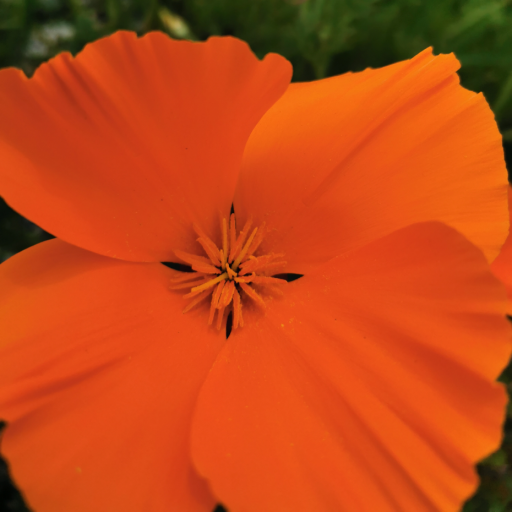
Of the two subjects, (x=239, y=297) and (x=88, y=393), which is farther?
(x=239, y=297)

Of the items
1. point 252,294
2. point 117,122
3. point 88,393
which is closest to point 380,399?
point 252,294

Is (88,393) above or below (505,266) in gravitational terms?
above

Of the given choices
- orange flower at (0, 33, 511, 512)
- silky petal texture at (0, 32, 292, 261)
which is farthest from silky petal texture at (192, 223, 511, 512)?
silky petal texture at (0, 32, 292, 261)

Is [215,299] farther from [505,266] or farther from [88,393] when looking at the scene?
[505,266]

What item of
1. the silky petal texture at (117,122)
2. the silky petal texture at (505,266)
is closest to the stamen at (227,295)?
the silky petal texture at (117,122)

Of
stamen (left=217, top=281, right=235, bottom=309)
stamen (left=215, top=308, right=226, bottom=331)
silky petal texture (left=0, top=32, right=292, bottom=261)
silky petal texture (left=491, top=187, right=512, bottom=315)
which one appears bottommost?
silky petal texture (left=491, top=187, right=512, bottom=315)

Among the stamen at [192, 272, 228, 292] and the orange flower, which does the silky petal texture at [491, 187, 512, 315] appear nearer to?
the orange flower

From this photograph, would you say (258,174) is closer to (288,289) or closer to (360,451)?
(288,289)
